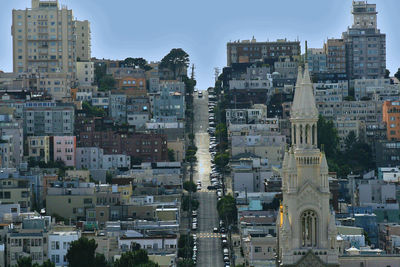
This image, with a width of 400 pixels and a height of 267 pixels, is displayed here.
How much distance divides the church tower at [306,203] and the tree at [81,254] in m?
29.2

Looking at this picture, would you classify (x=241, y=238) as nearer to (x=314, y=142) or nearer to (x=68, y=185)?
(x=68, y=185)

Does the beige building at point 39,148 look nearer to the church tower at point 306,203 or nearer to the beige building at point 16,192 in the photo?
the beige building at point 16,192

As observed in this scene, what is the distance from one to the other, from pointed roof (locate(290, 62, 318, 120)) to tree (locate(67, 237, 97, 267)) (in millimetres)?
30004

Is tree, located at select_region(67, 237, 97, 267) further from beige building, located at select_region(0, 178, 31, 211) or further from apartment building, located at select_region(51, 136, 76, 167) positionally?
apartment building, located at select_region(51, 136, 76, 167)

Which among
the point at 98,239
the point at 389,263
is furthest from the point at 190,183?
the point at 389,263

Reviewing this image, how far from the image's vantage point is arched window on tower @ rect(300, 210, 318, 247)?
95.8 meters

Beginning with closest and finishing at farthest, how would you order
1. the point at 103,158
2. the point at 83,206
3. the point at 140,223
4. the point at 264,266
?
the point at 264,266 → the point at 140,223 → the point at 83,206 → the point at 103,158

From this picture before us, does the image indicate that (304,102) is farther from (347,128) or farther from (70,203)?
(347,128)

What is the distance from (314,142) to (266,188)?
236 ft

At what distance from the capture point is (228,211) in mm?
158000

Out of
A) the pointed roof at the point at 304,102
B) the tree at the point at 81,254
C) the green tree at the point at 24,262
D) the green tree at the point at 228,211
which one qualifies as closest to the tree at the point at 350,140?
the green tree at the point at 228,211

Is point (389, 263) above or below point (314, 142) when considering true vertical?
below

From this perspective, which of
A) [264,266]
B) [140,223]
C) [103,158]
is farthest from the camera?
[103,158]

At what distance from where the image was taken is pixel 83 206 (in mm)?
155000
